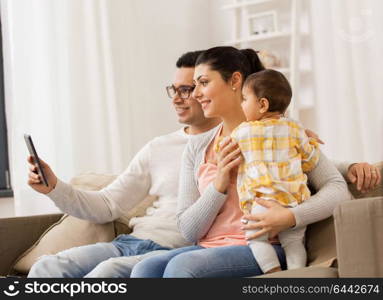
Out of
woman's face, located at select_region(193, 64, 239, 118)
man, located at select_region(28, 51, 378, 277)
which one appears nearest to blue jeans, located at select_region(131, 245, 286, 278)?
man, located at select_region(28, 51, 378, 277)

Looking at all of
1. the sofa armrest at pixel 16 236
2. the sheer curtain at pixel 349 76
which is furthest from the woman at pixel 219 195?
the sheer curtain at pixel 349 76

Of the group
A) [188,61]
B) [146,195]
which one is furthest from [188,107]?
[146,195]

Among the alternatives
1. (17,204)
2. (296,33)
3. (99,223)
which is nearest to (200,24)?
(296,33)

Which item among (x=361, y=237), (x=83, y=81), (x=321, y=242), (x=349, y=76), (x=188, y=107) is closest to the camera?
(x=361, y=237)

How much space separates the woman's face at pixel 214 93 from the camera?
1.83 meters

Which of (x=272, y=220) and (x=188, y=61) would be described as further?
(x=188, y=61)

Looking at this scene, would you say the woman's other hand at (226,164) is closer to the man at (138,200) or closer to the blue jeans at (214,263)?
the blue jeans at (214,263)

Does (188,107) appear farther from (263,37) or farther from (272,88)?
(263,37)

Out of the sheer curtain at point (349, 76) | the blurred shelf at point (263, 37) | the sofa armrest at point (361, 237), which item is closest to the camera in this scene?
the sofa armrest at point (361, 237)

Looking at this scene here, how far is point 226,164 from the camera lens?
5.51 feet

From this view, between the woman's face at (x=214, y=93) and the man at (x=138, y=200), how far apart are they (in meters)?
0.20

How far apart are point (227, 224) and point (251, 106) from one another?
1.07ft

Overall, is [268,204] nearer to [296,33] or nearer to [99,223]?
[99,223]

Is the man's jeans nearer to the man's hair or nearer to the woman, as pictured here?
the woman
